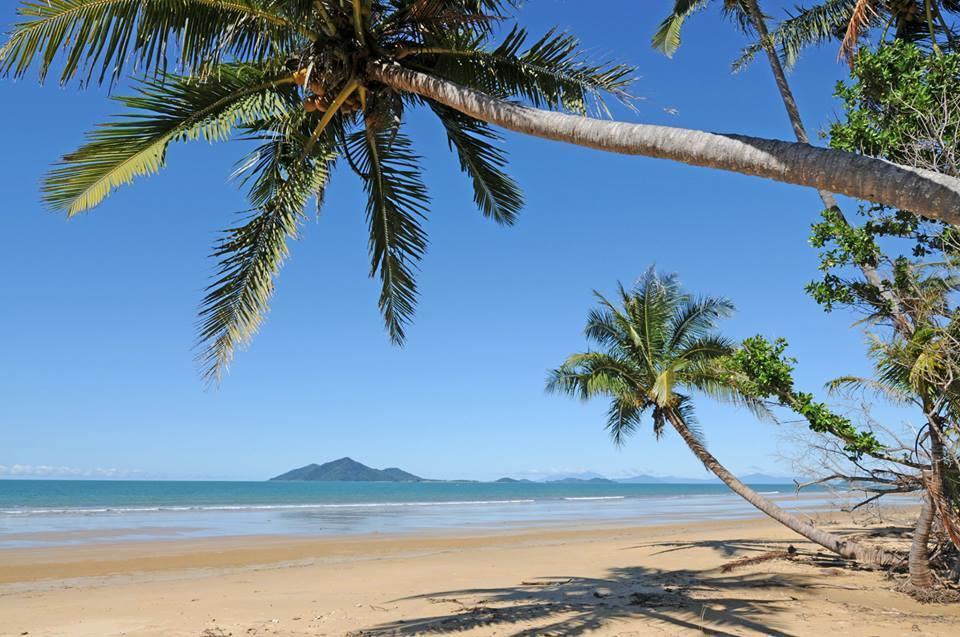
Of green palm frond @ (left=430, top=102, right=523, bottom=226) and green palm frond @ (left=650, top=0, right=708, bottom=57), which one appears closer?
green palm frond @ (left=430, top=102, right=523, bottom=226)

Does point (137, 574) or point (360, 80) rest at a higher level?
point (360, 80)

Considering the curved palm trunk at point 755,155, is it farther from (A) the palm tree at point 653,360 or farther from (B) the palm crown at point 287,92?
(A) the palm tree at point 653,360

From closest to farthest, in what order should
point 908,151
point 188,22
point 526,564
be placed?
1. point 188,22
2. point 908,151
3. point 526,564

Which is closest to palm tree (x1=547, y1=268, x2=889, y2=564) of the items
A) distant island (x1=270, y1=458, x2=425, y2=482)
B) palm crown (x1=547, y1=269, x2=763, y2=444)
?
palm crown (x1=547, y1=269, x2=763, y2=444)

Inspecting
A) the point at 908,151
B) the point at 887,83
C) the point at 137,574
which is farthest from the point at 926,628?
the point at 137,574

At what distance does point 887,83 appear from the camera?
23.6ft

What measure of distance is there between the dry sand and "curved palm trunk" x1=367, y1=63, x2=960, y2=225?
15.9 ft

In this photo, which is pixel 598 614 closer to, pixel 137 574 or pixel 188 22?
pixel 188 22

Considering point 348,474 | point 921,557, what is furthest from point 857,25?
point 348,474

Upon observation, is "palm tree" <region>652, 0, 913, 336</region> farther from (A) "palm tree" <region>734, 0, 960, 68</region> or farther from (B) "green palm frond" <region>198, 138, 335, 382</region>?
(B) "green palm frond" <region>198, 138, 335, 382</region>

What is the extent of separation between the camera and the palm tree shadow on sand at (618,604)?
281 inches

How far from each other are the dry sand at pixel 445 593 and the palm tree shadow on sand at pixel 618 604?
3 centimetres

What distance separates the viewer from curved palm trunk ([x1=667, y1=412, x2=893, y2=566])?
34.2 ft

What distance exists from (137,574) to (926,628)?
38.3ft
